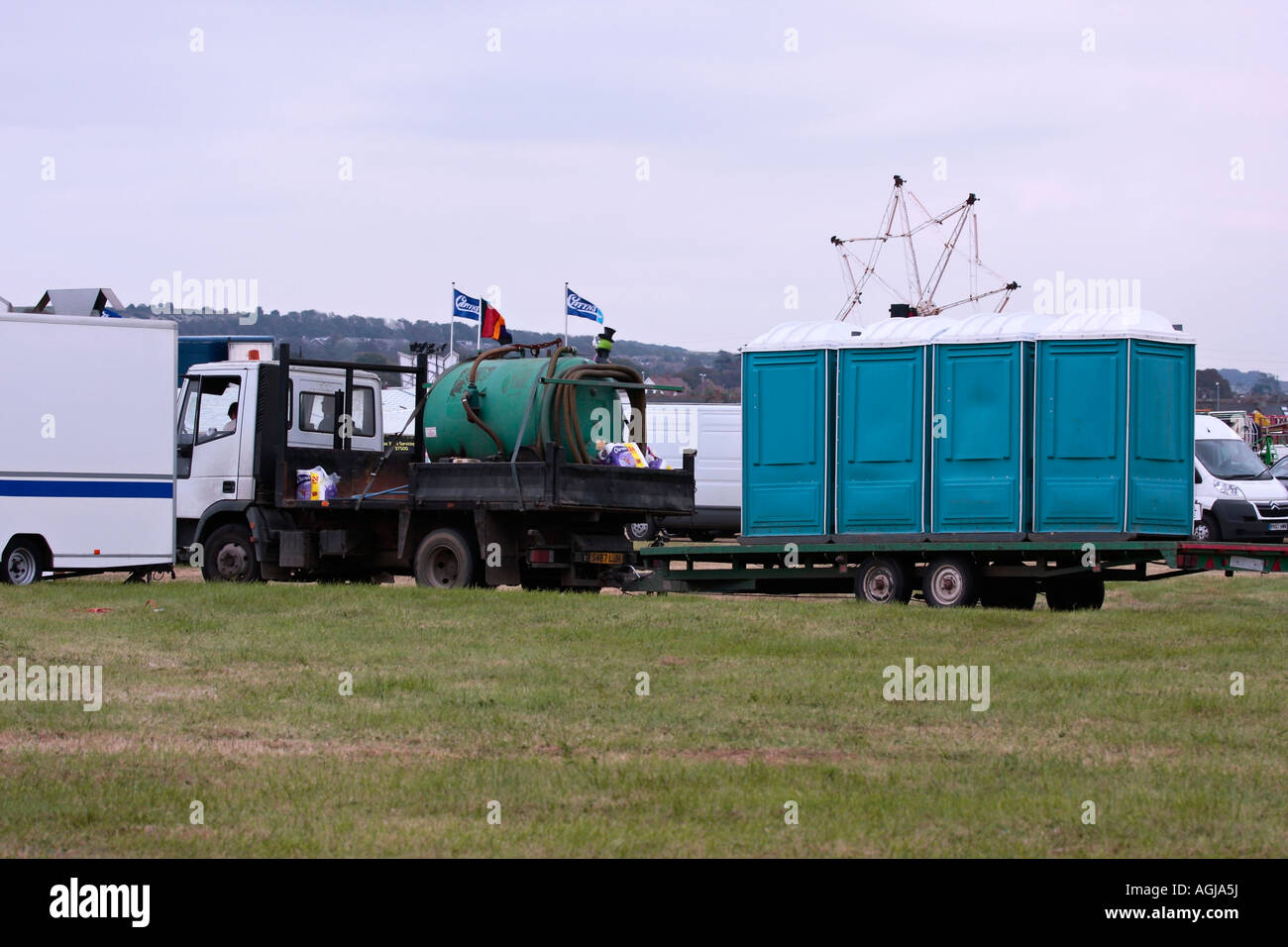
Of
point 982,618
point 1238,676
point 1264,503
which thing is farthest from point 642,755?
point 1264,503

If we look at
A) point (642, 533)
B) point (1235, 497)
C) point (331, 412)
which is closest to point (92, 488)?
point (331, 412)

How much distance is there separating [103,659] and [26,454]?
8.04 m

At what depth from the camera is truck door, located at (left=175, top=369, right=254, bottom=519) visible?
71.2ft

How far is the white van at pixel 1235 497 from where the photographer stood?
3117 centimetres

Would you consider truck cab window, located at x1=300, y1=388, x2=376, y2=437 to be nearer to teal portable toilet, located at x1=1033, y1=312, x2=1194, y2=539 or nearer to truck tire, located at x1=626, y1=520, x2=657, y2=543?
teal portable toilet, located at x1=1033, y1=312, x2=1194, y2=539

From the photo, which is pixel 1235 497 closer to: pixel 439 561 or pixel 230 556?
pixel 439 561

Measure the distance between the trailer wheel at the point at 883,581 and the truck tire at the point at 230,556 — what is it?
312 inches

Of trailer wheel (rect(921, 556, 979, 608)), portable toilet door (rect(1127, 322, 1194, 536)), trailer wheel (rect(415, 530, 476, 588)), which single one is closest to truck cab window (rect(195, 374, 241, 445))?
trailer wheel (rect(415, 530, 476, 588))

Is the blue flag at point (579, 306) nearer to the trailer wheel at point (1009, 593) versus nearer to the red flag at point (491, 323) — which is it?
the red flag at point (491, 323)

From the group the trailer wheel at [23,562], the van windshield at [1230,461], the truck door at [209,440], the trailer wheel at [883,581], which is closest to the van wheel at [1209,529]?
the van windshield at [1230,461]

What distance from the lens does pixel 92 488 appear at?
67.9 ft

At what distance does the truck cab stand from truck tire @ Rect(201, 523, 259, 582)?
9.5 inches
